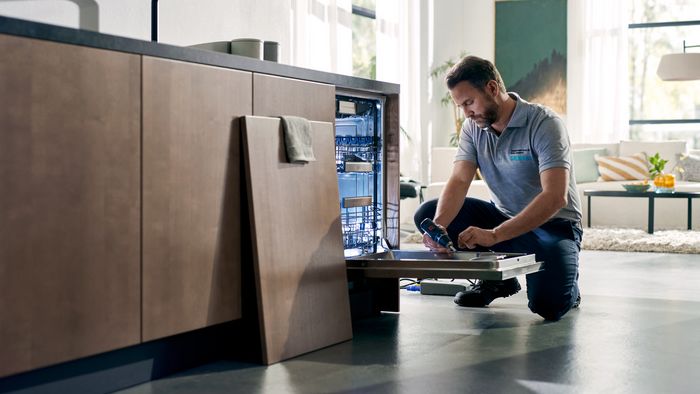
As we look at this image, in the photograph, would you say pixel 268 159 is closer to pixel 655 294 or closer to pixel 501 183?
pixel 501 183

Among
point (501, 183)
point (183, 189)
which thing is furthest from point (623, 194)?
point (183, 189)

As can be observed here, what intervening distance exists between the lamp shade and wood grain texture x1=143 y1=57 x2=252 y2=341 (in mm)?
7423

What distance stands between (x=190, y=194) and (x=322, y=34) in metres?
4.87

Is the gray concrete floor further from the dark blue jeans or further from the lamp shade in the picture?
the lamp shade

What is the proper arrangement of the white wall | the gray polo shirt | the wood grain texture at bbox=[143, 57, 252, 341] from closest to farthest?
the wood grain texture at bbox=[143, 57, 252, 341] → the white wall → the gray polo shirt

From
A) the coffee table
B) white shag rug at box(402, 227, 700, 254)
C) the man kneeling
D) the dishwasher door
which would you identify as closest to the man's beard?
the man kneeling

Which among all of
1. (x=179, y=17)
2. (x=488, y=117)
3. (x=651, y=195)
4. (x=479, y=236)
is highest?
(x=179, y=17)

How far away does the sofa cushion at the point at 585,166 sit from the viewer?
29.2ft

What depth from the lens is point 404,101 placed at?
9031mm

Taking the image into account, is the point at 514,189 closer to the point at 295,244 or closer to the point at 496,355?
the point at 496,355

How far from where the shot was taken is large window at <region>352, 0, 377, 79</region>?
8336 mm

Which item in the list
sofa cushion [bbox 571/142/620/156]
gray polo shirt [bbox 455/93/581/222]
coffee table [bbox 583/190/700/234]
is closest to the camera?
gray polo shirt [bbox 455/93/581/222]

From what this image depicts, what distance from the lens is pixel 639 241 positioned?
6531 millimetres

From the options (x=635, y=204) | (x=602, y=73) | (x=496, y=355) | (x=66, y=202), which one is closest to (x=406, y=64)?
(x=602, y=73)
